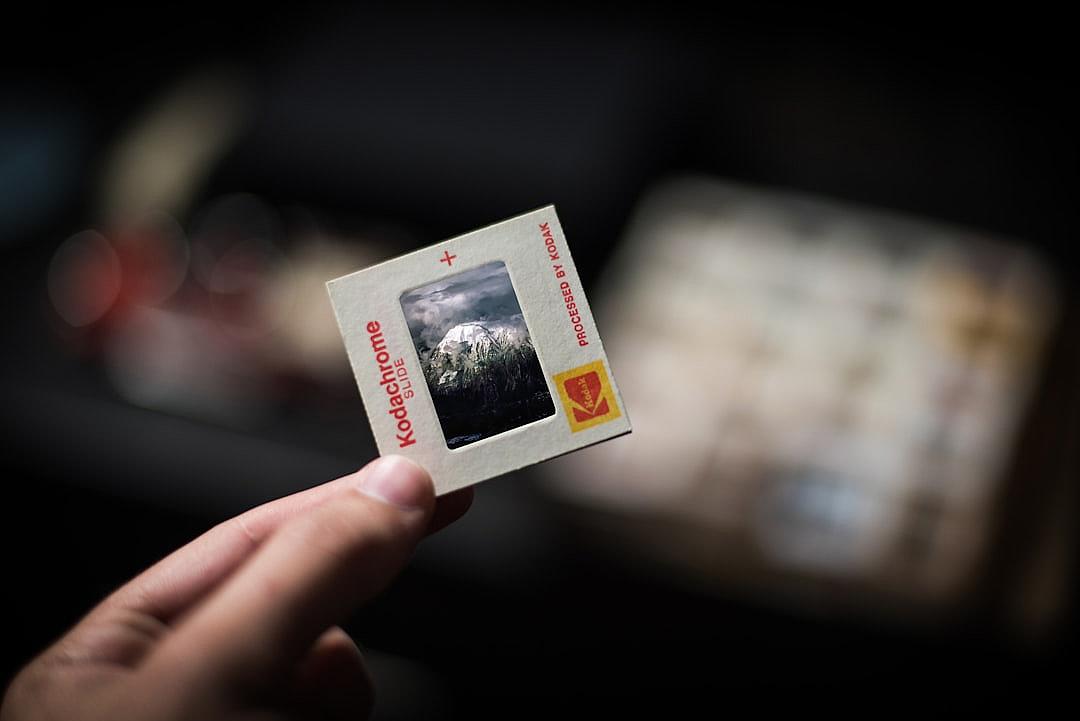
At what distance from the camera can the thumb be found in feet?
2.23

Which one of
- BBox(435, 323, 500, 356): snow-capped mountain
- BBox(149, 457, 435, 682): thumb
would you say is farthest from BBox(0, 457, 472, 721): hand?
BBox(435, 323, 500, 356): snow-capped mountain

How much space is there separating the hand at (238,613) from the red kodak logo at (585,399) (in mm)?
139

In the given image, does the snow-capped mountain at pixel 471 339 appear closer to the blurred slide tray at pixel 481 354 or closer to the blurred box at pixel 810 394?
the blurred slide tray at pixel 481 354

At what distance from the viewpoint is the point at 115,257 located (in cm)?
209

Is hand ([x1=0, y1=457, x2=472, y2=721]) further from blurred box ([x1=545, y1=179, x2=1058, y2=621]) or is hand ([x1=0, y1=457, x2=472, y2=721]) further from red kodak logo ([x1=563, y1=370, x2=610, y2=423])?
blurred box ([x1=545, y1=179, x2=1058, y2=621])

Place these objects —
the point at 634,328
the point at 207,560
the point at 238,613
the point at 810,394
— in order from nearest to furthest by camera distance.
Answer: the point at 238,613 < the point at 207,560 < the point at 810,394 < the point at 634,328

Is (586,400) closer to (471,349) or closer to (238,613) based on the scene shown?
(471,349)

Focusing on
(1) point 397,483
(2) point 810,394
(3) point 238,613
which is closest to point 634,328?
(2) point 810,394

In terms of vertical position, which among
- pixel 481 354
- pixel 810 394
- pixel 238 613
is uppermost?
pixel 481 354

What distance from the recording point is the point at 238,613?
2.24 feet

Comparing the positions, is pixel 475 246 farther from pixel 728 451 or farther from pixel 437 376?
pixel 728 451

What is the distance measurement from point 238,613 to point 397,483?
0.51 ft

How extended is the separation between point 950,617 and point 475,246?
1.23 m

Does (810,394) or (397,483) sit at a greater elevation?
(397,483)
